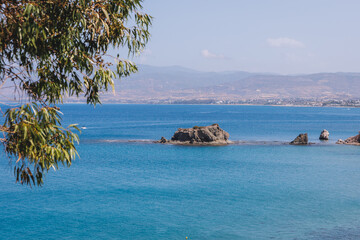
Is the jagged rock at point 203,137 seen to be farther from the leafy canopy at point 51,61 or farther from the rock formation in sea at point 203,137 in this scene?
the leafy canopy at point 51,61

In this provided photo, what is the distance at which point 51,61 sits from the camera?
1717cm

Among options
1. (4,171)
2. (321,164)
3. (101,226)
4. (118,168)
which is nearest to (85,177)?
(118,168)

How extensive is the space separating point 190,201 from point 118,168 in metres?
26.2

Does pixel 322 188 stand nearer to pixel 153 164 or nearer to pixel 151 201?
pixel 151 201

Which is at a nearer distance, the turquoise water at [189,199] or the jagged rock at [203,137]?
the turquoise water at [189,199]

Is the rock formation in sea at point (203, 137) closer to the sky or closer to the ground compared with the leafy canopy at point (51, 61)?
closer to the ground

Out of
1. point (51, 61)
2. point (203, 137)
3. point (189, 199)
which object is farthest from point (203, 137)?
point (51, 61)

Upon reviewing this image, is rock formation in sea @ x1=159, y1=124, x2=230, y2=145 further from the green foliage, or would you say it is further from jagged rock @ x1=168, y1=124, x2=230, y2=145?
the green foliage

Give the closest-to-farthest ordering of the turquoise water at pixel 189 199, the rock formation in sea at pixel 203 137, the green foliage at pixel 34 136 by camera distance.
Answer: the green foliage at pixel 34 136 → the turquoise water at pixel 189 199 → the rock formation in sea at pixel 203 137

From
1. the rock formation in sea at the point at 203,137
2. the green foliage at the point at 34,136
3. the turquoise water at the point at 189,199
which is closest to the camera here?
the green foliage at the point at 34,136

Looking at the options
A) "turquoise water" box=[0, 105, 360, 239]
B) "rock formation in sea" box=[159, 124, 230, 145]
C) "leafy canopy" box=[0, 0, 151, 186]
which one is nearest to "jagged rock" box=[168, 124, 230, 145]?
"rock formation in sea" box=[159, 124, 230, 145]

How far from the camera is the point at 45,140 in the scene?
15.9 meters

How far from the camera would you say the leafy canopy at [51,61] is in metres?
15.4

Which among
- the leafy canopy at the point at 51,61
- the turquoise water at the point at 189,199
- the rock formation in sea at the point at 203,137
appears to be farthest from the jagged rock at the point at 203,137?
the leafy canopy at the point at 51,61
